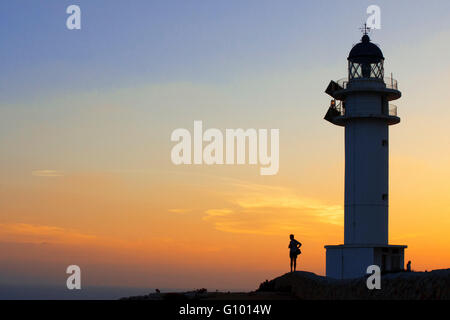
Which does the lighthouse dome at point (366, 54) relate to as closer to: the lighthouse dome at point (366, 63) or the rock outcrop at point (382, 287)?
the lighthouse dome at point (366, 63)

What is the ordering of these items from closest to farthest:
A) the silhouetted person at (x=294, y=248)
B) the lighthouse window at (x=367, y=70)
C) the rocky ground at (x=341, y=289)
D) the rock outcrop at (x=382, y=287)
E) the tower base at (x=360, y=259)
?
the rock outcrop at (x=382, y=287)
the rocky ground at (x=341, y=289)
the silhouetted person at (x=294, y=248)
the tower base at (x=360, y=259)
the lighthouse window at (x=367, y=70)

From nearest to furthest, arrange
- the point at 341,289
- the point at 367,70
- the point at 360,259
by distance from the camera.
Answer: the point at 341,289, the point at 360,259, the point at 367,70

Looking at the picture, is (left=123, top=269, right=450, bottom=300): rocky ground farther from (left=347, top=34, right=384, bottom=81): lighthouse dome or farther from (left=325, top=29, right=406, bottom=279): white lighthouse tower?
(left=347, top=34, right=384, bottom=81): lighthouse dome

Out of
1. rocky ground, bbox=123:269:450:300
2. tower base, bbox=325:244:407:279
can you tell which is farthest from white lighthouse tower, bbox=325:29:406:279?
rocky ground, bbox=123:269:450:300

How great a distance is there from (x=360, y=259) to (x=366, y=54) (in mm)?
12117

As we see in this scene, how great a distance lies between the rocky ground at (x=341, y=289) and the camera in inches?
657

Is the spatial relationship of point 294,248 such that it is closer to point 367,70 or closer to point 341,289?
point 341,289

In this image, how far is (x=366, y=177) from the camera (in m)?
42.2

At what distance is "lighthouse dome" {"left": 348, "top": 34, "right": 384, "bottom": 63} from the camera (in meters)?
44.0

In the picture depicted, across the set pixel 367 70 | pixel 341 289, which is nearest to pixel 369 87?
pixel 367 70

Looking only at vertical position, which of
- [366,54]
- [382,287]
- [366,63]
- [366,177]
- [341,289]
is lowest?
[341,289]

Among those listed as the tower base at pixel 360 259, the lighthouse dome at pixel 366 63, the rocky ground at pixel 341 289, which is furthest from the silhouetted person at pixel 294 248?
the lighthouse dome at pixel 366 63
